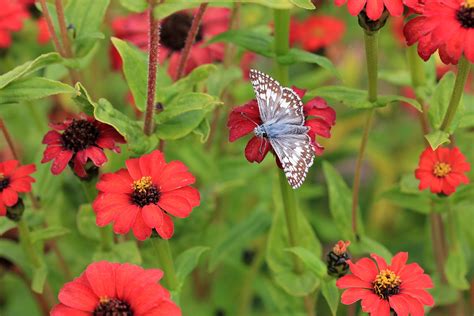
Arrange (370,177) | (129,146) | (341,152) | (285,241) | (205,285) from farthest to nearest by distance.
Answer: (370,177)
(341,152)
(205,285)
(285,241)
(129,146)

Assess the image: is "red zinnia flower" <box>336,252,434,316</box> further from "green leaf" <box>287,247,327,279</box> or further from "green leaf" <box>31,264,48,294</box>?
"green leaf" <box>31,264,48,294</box>

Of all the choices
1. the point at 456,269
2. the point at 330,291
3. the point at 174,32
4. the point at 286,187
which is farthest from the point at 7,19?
the point at 456,269

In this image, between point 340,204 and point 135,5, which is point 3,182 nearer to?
point 135,5

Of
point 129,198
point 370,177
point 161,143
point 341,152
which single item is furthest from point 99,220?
point 370,177

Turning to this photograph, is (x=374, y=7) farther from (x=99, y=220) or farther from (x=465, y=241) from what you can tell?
(x=465, y=241)

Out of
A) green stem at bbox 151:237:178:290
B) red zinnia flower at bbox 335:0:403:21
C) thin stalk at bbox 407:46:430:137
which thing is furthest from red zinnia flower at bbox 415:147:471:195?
green stem at bbox 151:237:178:290

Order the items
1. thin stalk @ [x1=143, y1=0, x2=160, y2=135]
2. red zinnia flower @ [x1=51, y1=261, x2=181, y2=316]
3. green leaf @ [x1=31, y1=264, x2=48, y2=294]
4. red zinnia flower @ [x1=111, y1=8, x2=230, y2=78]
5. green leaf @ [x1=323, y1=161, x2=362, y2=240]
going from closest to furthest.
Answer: red zinnia flower @ [x1=51, y1=261, x2=181, y2=316] < thin stalk @ [x1=143, y1=0, x2=160, y2=135] < green leaf @ [x1=31, y1=264, x2=48, y2=294] < green leaf @ [x1=323, y1=161, x2=362, y2=240] < red zinnia flower @ [x1=111, y1=8, x2=230, y2=78]
